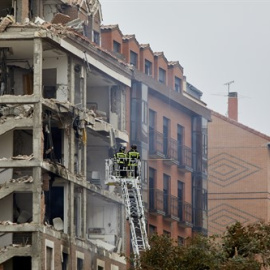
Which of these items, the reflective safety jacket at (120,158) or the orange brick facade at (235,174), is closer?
the reflective safety jacket at (120,158)

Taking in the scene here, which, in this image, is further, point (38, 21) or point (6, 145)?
point (6, 145)

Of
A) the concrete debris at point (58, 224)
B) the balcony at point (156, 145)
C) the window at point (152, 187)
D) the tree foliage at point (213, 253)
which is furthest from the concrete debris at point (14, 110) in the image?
the window at point (152, 187)

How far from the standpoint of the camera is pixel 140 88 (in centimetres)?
10112

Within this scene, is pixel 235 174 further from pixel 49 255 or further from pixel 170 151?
pixel 49 255

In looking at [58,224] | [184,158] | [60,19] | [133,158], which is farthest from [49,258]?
[184,158]

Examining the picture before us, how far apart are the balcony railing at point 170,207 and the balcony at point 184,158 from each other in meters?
1.96

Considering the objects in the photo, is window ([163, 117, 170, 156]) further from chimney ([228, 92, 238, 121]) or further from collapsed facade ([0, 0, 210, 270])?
chimney ([228, 92, 238, 121])

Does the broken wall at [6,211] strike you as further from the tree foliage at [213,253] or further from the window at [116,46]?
the window at [116,46]

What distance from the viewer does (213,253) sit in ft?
251

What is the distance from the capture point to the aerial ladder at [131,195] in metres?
89.5

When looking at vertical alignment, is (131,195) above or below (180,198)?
below

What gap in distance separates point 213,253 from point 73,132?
675 inches

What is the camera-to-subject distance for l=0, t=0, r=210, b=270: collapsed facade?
286 ft

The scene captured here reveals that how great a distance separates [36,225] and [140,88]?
17.5 m
